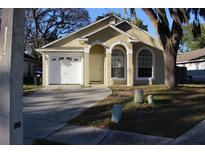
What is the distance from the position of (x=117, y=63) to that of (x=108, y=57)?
46.6 inches

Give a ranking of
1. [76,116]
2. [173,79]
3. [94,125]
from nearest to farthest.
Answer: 1. [94,125]
2. [76,116]
3. [173,79]

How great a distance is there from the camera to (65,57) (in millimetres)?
24234

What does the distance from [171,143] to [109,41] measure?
53.8 feet

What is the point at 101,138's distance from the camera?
26.3ft

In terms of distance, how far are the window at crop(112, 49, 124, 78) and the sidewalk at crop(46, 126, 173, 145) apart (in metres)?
15.0

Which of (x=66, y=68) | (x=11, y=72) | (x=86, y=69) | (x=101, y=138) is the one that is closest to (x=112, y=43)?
(x=86, y=69)

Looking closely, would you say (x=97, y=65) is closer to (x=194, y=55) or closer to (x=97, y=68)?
(x=97, y=68)

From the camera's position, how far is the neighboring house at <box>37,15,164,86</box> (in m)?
23.2

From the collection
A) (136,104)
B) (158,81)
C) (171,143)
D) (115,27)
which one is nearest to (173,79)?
(158,81)

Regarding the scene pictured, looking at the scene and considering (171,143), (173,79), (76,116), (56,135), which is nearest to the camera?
(171,143)

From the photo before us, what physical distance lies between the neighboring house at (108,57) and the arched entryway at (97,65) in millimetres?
149

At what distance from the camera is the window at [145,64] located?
24109mm

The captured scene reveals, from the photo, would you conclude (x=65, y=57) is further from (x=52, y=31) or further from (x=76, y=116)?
(x=52, y=31)

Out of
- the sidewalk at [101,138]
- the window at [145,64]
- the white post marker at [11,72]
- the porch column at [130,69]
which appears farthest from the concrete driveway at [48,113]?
the window at [145,64]
